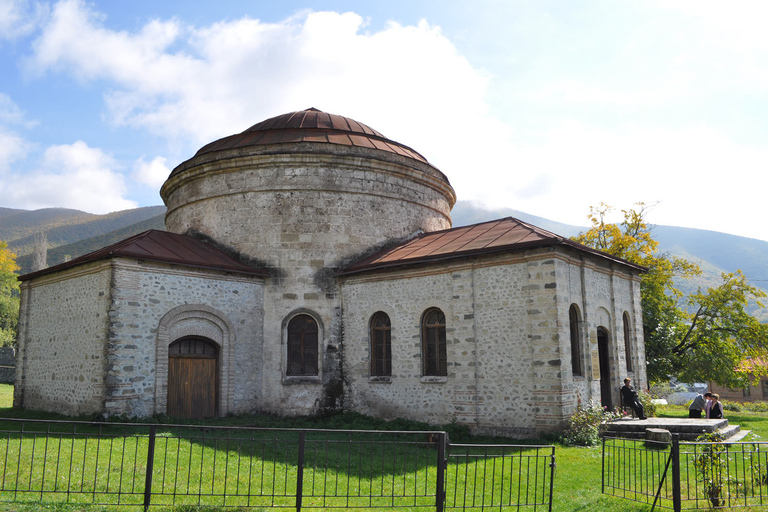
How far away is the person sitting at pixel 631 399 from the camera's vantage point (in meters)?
13.1

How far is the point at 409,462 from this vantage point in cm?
978

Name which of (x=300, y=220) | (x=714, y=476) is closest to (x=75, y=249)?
(x=300, y=220)

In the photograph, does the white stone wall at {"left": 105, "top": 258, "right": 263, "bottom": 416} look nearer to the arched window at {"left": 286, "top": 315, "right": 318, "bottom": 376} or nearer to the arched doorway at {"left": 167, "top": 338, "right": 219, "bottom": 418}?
the arched doorway at {"left": 167, "top": 338, "right": 219, "bottom": 418}

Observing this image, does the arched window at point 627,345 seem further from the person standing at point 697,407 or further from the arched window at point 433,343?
the arched window at point 433,343

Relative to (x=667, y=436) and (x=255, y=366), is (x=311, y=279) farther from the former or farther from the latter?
(x=667, y=436)

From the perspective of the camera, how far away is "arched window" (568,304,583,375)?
1291 centimetres

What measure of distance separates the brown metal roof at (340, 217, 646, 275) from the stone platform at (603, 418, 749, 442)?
3947 mm

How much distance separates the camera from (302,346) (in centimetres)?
1541

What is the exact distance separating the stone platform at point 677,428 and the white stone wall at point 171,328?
8.97m

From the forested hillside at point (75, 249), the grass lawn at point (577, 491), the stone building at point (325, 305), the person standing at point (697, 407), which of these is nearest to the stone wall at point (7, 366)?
the stone building at point (325, 305)

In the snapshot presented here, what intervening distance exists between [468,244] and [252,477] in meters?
7.54

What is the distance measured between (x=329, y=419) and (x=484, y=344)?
189 inches

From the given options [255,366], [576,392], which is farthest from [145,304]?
[576,392]

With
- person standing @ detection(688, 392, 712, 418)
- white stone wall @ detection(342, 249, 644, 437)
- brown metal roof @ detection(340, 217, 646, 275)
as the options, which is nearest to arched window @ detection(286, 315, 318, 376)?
white stone wall @ detection(342, 249, 644, 437)
